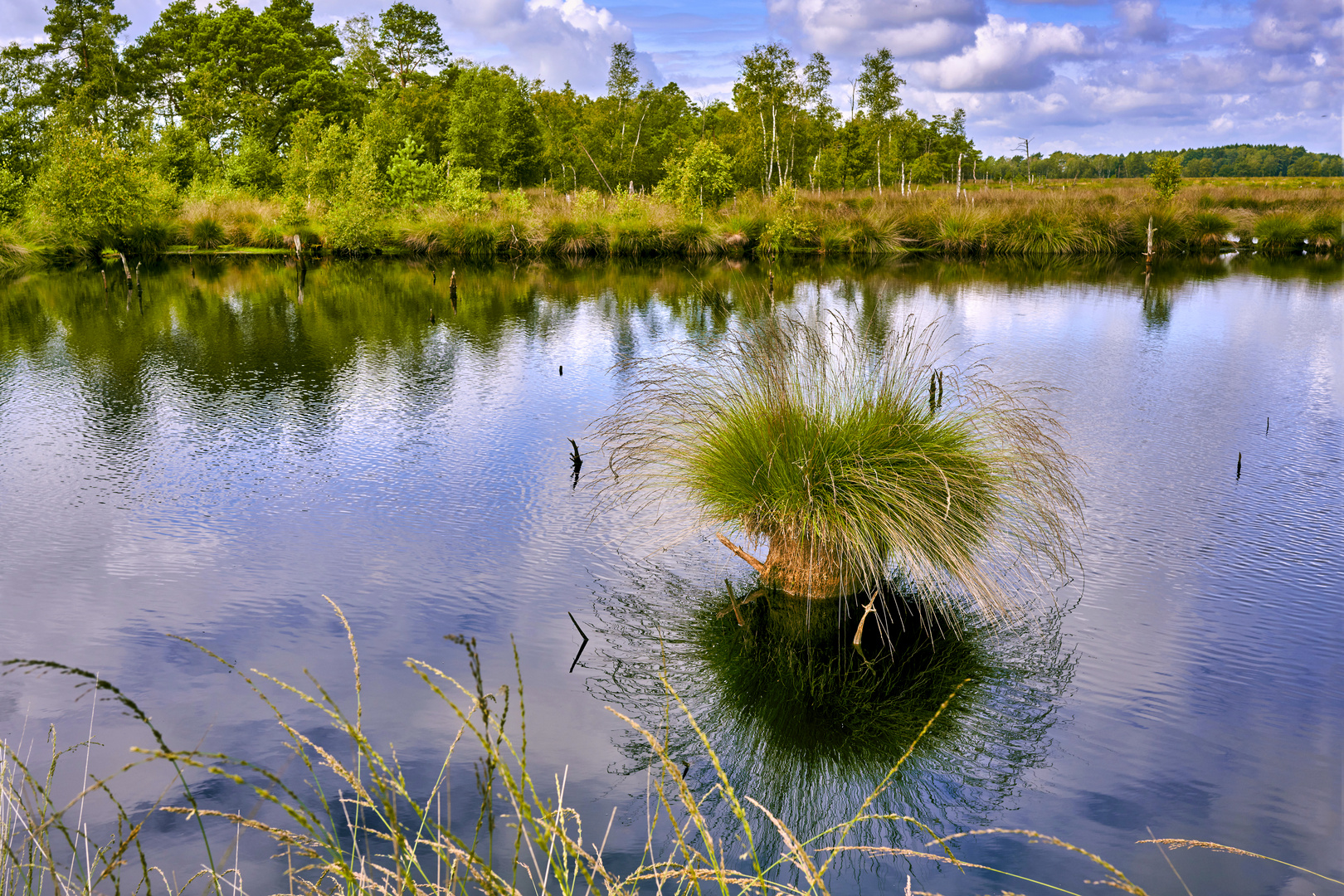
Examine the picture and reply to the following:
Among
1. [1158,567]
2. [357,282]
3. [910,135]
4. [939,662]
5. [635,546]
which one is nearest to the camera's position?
[939,662]

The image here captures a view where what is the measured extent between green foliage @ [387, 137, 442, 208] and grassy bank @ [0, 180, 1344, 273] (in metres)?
1.17

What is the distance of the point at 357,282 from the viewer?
20.1 meters

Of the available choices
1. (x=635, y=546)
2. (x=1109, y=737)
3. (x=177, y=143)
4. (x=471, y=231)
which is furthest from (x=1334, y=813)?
(x=177, y=143)

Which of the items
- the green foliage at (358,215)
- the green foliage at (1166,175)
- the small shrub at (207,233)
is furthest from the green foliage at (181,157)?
the green foliage at (1166,175)

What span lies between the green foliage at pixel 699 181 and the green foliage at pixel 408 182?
7.28 m

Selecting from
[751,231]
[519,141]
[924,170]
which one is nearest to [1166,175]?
[924,170]

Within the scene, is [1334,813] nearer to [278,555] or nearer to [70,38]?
[278,555]

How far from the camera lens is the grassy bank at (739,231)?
27.0m

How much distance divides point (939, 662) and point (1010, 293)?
14692 millimetres

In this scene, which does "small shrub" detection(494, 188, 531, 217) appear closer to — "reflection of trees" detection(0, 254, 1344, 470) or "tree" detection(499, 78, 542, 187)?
"reflection of trees" detection(0, 254, 1344, 470)

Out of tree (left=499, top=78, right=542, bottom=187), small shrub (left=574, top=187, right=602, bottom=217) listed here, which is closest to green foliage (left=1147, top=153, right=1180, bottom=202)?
small shrub (left=574, top=187, right=602, bottom=217)

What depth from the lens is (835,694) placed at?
4109mm

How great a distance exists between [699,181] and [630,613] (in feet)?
82.9

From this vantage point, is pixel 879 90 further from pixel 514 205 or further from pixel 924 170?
pixel 514 205
